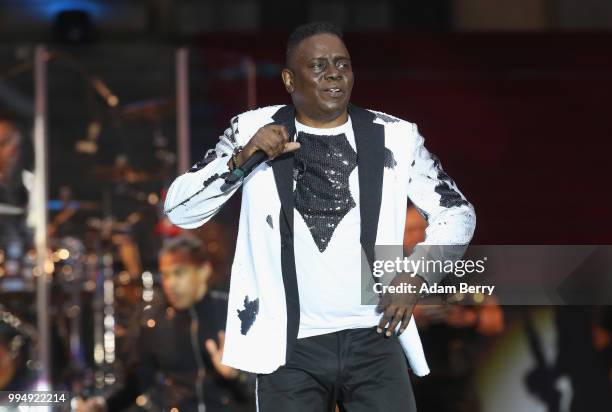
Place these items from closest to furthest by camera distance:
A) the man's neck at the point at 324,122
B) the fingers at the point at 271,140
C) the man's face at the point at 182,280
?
the fingers at the point at 271,140 < the man's neck at the point at 324,122 < the man's face at the point at 182,280

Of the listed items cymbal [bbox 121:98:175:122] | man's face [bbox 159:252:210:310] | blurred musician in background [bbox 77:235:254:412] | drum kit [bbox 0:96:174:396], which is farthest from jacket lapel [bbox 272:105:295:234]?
cymbal [bbox 121:98:175:122]

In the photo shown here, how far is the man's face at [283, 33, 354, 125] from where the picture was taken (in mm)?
2652

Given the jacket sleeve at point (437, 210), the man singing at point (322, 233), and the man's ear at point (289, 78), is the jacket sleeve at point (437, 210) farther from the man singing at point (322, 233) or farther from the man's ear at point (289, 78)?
the man's ear at point (289, 78)

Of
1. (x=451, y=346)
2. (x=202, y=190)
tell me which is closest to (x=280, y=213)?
(x=202, y=190)

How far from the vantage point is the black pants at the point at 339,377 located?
2570mm

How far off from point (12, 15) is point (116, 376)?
2828 mm

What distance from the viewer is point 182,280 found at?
207 inches

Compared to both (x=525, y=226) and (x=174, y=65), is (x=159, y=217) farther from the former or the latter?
(x=525, y=226)

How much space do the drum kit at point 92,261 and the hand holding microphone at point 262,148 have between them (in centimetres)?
361

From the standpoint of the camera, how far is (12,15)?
725cm

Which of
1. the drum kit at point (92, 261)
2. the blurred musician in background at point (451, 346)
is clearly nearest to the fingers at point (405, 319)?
the blurred musician in background at point (451, 346)

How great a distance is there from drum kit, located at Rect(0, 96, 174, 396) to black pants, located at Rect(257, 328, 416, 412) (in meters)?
3.52

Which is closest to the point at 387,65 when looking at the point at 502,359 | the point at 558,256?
the point at 502,359

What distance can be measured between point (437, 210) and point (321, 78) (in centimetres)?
42
